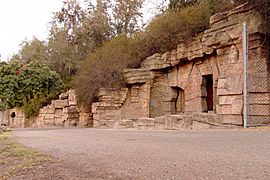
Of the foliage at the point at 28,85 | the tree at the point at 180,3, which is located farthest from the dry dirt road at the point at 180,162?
the foliage at the point at 28,85

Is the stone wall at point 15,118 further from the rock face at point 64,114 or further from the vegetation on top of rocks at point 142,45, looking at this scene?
the vegetation on top of rocks at point 142,45

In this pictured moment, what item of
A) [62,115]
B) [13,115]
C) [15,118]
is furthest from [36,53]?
[62,115]

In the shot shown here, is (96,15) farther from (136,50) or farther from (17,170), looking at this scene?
(17,170)

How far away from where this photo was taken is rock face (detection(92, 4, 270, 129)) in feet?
38.1

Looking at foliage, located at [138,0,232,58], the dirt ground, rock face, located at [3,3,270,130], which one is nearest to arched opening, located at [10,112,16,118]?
rock face, located at [3,3,270,130]

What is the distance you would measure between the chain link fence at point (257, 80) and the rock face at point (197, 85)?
35mm

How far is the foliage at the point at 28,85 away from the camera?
24.0m

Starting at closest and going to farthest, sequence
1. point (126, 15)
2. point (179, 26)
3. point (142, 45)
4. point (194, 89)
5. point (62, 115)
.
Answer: point (194, 89) < point (179, 26) < point (142, 45) < point (62, 115) < point (126, 15)

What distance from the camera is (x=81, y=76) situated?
68.2 ft

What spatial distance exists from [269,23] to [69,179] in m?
9.98

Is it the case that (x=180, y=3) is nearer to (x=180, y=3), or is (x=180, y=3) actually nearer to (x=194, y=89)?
(x=180, y=3)

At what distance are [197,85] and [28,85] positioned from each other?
14.6 meters

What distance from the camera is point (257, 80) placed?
11.3 metres

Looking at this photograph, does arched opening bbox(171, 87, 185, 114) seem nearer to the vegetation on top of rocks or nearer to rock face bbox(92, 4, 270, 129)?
rock face bbox(92, 4, 270, 129)
